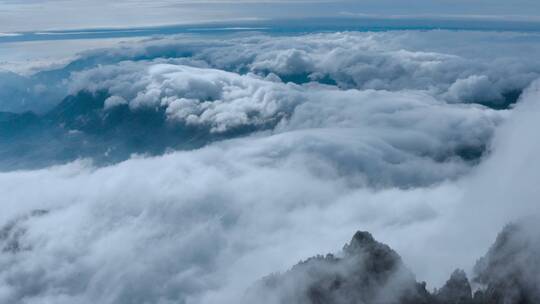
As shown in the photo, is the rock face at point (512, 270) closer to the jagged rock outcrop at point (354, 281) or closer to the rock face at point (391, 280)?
the rock face at point (391, 280)

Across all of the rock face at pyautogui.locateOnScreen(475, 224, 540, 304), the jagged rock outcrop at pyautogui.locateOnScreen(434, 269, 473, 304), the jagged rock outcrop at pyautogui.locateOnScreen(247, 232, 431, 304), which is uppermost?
the rock face at pyautogui.locateOnScreen(475, 224, 540, 304)

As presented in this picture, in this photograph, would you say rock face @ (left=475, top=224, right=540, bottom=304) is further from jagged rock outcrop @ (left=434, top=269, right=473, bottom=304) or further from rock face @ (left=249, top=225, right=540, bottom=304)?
jagged rock outcrop @ (left=434, top=269, right=473, bottom=304)

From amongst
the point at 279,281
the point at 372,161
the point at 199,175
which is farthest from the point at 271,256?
the point at 372,161

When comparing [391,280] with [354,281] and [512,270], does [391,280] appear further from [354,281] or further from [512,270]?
[512,270]

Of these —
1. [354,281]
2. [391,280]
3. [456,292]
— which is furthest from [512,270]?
[354,281]

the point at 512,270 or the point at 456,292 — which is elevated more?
the point at 512,270

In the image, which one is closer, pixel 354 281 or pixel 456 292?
pixel 456 292

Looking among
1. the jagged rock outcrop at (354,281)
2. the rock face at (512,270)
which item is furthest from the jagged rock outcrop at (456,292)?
the jagged rock outcrop at (354,281)

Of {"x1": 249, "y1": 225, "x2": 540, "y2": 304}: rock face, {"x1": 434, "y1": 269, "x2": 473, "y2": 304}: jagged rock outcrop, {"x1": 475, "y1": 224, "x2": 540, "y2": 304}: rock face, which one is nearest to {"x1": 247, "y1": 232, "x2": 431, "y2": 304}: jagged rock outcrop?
{"x1": 249, "y1": 225, "x2": 540, "y2": 304}: rock face
